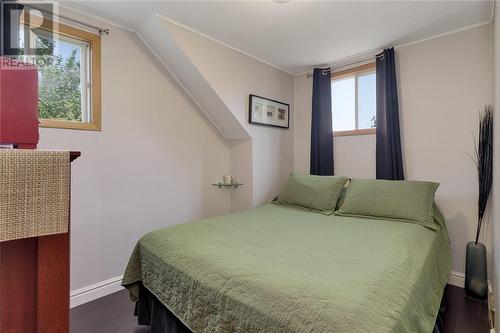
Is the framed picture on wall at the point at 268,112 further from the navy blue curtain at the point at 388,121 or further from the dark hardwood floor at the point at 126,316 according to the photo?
the dark hardwood floor at the point at 126,316

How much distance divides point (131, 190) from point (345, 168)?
226 cm

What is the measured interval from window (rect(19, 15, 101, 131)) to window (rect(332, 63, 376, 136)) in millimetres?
2471

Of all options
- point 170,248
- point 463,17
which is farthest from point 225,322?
point 463,17

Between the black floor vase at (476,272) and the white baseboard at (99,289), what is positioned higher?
the black floor vase at (476,272)

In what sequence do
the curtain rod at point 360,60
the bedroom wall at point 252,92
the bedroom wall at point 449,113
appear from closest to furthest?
the bedroom wall at point 449,113 → the bedroom wall at point 252,92 → the curtain rod at point 360,60

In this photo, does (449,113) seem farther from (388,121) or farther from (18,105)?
(18,105)

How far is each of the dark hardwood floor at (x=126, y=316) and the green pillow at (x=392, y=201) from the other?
63 cm

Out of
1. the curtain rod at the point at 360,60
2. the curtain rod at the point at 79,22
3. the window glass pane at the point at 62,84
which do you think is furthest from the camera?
the curtain rod at the point at 360,60

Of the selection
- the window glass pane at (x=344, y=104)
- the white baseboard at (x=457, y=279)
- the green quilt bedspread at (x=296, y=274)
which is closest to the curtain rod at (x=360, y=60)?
the window glass pane at (x=344, y=104)

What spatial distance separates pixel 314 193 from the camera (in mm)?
2496

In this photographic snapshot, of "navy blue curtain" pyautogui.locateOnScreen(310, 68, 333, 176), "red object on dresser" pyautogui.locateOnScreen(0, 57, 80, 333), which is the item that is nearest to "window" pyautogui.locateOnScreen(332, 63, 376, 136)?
"navy blue curtain" pyautogui.locateOnScreen(310, 68, 333, 176)

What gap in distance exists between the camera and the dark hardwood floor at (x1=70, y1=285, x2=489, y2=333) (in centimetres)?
170

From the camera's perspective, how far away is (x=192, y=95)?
2.72 m

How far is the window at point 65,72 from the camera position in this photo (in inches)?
74.4
